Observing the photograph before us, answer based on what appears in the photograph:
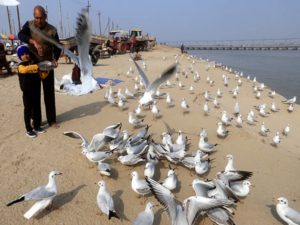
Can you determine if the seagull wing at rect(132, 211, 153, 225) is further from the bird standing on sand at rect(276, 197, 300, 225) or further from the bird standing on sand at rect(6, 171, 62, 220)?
the bird standing on sand at rect(276, 197, 300, 225)

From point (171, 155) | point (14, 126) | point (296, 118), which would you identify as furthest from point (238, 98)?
point (14, 126)

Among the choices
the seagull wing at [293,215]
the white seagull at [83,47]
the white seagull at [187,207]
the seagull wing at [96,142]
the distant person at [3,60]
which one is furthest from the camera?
the distant person at [3,60]

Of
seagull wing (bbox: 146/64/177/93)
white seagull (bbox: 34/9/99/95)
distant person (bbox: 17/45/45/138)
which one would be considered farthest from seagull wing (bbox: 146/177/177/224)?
white seagull (bbox: 34/9/99/95)

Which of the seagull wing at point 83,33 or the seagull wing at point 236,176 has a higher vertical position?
the seagull wing at point 83,33

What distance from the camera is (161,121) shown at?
28.1ft

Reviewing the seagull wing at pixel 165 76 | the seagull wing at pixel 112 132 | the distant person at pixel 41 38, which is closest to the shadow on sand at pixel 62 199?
the seagull wing at pixel 112 132

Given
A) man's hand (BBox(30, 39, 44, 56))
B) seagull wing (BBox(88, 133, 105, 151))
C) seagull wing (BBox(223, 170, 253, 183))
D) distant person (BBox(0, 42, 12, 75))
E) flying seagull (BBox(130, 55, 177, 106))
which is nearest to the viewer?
seagull wing (BBox(223, 170, 253, 183))

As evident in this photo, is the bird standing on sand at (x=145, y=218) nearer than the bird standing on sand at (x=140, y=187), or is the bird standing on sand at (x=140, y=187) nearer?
the bird standing on sand at (x=145, y=218)

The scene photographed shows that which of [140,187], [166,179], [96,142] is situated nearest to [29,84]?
[96,142]

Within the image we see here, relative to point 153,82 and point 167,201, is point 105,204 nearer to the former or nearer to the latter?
point 167,201

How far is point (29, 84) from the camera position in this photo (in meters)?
6.10

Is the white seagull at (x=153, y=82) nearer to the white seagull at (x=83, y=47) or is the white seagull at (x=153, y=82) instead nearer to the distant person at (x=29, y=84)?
the white seagull at (x=83, y=47)

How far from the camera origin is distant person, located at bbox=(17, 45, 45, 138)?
600 cm

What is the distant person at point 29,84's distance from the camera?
19.7 feet
